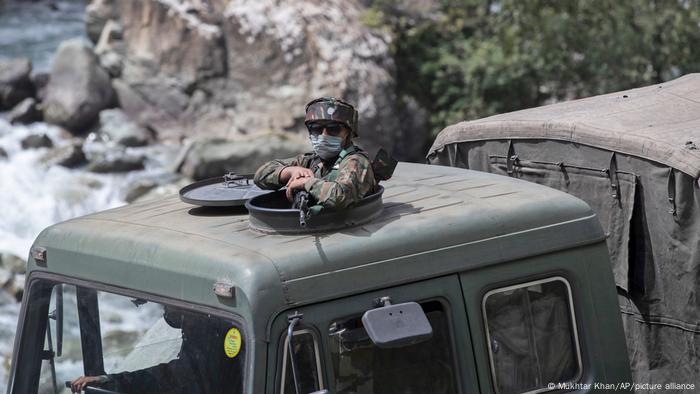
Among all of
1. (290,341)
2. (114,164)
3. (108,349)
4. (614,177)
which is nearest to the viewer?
(290,341)

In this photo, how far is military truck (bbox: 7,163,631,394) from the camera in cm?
377

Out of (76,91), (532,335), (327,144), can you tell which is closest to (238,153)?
(76,91)

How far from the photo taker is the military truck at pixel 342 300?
3.77m

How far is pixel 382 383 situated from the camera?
3973mm

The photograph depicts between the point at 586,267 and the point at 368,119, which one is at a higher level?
the point at 586,267

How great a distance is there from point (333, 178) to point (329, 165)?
0.17m

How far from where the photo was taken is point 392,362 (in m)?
3.99

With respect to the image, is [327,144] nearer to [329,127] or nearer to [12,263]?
[329,127]

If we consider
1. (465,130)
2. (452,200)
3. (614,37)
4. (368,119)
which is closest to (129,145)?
(368,119)

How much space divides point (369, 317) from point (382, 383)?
1.18 ft

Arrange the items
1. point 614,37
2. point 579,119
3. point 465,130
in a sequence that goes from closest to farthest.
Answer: point 579,119 → point 465,130 → point 614,37

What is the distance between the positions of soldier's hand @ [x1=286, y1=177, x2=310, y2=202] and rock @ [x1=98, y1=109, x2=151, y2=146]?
15.2 meters

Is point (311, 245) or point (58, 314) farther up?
point (311, 245)

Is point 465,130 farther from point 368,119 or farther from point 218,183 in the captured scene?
point 368,119
